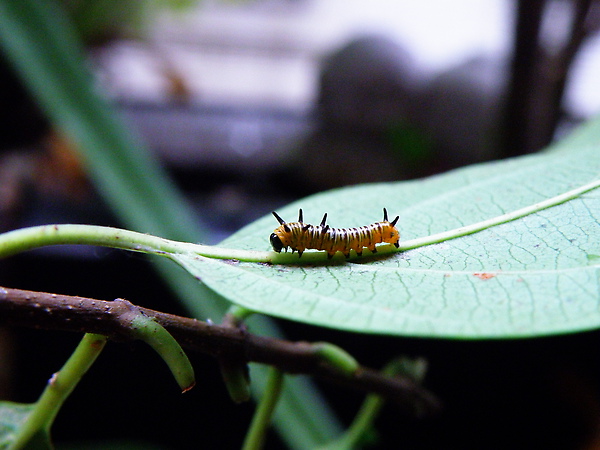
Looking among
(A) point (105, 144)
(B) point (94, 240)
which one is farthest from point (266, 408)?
(A) point (105, 144)

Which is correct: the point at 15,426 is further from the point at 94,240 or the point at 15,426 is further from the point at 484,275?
the point at 484,275

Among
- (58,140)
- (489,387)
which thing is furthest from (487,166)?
(58,140)

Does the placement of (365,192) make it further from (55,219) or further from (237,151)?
(237,151)

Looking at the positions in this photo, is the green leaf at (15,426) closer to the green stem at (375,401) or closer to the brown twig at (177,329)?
the brown twig at (177,329)

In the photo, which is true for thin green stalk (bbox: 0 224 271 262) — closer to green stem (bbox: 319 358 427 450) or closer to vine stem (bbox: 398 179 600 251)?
vine stem (bbox: 398 179 600 251)

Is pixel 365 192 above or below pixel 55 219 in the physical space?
above

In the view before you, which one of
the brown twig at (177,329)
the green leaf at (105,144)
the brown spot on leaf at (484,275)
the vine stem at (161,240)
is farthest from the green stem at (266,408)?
the green leaf at (105,144)

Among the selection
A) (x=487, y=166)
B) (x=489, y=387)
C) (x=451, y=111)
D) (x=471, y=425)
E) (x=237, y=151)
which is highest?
(x=487, y=166)
